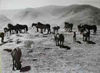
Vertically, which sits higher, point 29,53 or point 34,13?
point 34,13

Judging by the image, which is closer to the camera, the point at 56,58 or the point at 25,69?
the point at 25,69

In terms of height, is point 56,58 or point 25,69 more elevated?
point 56,58

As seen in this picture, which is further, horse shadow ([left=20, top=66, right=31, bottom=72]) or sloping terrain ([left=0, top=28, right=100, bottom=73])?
sloping terrain ([left=0, top=28, right=100, bottom=73])

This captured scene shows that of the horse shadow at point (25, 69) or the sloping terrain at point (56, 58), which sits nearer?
the horse shadow at point (25, 69)

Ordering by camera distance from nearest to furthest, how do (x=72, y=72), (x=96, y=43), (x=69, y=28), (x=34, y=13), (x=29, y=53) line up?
(x=72, y=72)
(x=29, y=53)
(x=96, y=43)
(x=69, y=28)
(x=34, y=13)

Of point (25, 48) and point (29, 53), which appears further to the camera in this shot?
point (25, 48)

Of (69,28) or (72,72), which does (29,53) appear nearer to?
(72,72)

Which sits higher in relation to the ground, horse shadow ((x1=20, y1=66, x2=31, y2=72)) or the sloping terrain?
the sloping terrain

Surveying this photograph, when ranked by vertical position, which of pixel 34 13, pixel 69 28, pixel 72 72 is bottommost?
pixel 72 72

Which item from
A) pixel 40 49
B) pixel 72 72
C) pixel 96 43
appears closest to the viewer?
pixel 72 72

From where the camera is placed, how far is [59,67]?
15.5 meters

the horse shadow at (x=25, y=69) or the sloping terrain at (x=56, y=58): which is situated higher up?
the sloping terrain at (x=56, y=58)

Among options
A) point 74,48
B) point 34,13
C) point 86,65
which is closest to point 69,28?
point 74,48

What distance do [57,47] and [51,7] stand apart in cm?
13804
